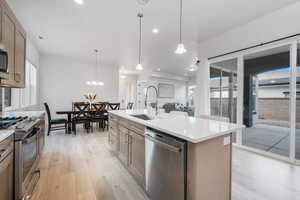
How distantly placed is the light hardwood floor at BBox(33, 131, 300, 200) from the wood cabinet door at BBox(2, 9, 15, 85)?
61.1 inches

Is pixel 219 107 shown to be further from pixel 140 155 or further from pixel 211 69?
pixel 140 155

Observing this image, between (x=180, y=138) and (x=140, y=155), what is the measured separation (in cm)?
78

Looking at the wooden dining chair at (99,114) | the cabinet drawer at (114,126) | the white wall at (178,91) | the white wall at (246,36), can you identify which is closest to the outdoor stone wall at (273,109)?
the white wall at (246,36)

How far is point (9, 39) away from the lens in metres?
1.78

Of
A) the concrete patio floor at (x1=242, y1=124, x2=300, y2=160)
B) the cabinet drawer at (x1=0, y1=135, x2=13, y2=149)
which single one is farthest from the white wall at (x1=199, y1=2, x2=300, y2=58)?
the cabinet drawer at (x1=0, y1=135, x2=13, y2=149)

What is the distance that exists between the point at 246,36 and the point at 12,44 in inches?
176

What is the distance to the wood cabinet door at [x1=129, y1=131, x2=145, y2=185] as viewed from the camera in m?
1.76

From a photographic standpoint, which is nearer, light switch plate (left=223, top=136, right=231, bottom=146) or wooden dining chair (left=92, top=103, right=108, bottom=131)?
light switch plate (left=223, top=136, right=231, bottom=146)

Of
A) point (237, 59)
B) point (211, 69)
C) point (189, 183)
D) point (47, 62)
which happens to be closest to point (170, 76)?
point (211, 69)

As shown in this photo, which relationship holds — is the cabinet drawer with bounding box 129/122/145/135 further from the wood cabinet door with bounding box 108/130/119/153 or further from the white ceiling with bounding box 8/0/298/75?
the white ceiling with bounding box 8/0/298/75

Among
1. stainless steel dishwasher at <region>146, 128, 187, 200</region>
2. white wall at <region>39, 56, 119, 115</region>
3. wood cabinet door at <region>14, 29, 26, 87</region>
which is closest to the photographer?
stainless steel dishwasher at <region>146, 128, 187, 200</region>

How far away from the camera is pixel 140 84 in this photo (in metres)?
9.65

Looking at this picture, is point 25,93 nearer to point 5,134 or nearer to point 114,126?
point 114,126

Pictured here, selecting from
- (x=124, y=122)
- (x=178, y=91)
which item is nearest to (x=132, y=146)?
(x=124, y=122)
